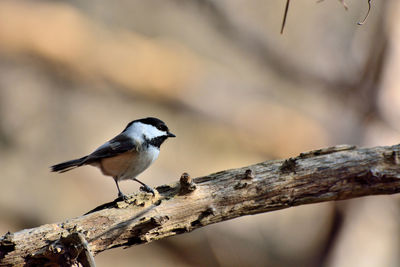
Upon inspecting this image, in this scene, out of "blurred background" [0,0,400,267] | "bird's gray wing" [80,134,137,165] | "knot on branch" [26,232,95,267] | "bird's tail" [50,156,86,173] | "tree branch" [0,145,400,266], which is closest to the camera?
"knot on branch" [26,232,95,267]

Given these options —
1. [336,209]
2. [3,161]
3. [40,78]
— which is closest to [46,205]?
[3,161]

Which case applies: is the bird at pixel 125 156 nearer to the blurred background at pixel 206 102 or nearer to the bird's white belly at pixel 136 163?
the bird's white belly at pixel 136 163

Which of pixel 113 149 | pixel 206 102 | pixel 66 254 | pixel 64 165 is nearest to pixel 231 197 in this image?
pixel 66 254

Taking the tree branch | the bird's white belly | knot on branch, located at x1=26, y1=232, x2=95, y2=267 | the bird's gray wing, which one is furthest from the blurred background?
knot on branch, located at x1=26, y1=232, x2=95, y2=267

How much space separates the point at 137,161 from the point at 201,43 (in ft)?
15.1

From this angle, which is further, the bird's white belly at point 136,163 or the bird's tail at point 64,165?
the bird's white belly at point 136,163

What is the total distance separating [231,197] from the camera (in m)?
2.92

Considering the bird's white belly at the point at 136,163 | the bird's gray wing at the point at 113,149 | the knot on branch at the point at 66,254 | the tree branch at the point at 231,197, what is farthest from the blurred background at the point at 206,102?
the knot on branch at the point at 66,254

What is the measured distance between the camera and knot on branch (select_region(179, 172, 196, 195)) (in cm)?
282

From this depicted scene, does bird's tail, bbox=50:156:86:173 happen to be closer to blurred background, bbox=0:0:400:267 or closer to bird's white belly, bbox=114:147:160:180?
bird's white belly, bbox=114:147:160:180

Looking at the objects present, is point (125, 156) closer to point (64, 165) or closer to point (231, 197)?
point (64, 165)

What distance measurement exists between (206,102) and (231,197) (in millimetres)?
4671

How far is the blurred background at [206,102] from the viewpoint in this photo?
6559 mm

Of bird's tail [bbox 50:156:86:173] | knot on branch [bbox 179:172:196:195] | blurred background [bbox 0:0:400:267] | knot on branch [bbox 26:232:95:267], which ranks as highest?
blurred background [bbox 0:0:400:267]
